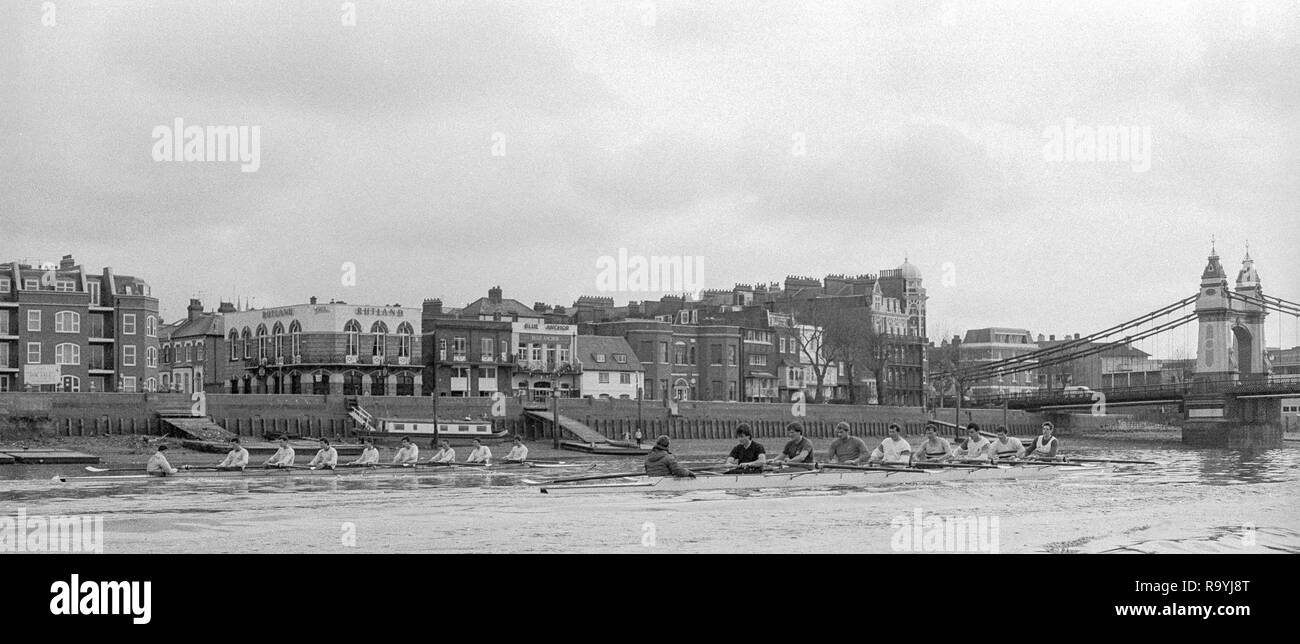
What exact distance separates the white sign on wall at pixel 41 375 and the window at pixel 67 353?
224cm

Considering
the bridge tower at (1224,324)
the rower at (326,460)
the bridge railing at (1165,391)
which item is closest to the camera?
the rower at (326,460)

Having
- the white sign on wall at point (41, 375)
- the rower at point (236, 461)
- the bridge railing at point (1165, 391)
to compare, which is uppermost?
the white sign on wall at point (41, 375)

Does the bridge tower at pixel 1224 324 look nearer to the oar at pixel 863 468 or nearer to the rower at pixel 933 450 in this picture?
the rower at pixel 933 450

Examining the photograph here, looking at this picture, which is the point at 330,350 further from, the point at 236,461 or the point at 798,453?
the point at 798,453

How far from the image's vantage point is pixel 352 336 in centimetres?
7606

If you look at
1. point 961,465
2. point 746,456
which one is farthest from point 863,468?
point 961,465

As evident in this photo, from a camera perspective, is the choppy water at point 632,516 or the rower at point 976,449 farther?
the rower at point 976,449

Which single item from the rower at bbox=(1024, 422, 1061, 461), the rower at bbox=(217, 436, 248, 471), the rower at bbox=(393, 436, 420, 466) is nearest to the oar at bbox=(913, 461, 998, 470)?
the rower at bbox=(1024, 422, 1061, 461)

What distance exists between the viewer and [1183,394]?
3580 inches

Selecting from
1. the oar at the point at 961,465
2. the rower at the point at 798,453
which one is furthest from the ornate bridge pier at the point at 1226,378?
the rower at the point at 798,453

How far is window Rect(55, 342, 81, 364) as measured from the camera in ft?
237

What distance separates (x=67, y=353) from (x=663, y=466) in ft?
179

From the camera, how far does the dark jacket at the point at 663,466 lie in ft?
92.4
